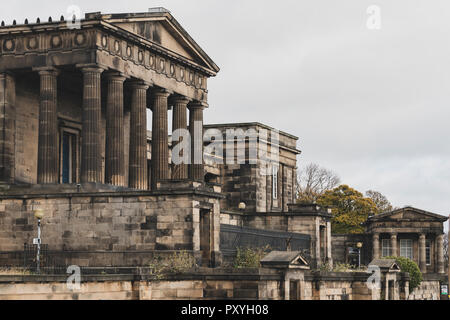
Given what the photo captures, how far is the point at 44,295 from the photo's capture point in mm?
30875

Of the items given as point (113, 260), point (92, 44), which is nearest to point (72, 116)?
point (92, 44)

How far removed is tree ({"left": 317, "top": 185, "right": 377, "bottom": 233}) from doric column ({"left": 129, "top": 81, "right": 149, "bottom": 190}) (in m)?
51.1

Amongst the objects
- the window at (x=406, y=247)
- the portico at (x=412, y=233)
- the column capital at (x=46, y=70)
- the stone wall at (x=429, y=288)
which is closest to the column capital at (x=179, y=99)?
the column capital at (x=46, y=70)

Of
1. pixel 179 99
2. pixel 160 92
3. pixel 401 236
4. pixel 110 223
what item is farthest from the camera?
pixel 401 236

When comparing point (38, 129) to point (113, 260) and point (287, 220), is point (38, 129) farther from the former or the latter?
point (287, 220)

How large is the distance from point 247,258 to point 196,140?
730 inches

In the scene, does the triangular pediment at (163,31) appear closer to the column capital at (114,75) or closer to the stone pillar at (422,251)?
the column capital at (114,75)

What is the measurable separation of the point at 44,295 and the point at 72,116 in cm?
2923

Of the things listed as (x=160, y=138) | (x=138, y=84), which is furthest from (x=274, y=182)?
(x=138, y=84)

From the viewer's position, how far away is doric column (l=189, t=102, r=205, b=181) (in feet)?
202

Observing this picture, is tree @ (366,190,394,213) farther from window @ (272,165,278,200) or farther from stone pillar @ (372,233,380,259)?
window @ (272,165,278,200)

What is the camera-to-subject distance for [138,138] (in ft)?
182

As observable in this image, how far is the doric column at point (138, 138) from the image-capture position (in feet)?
181

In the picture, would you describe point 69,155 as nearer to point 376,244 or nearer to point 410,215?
point 376,244
